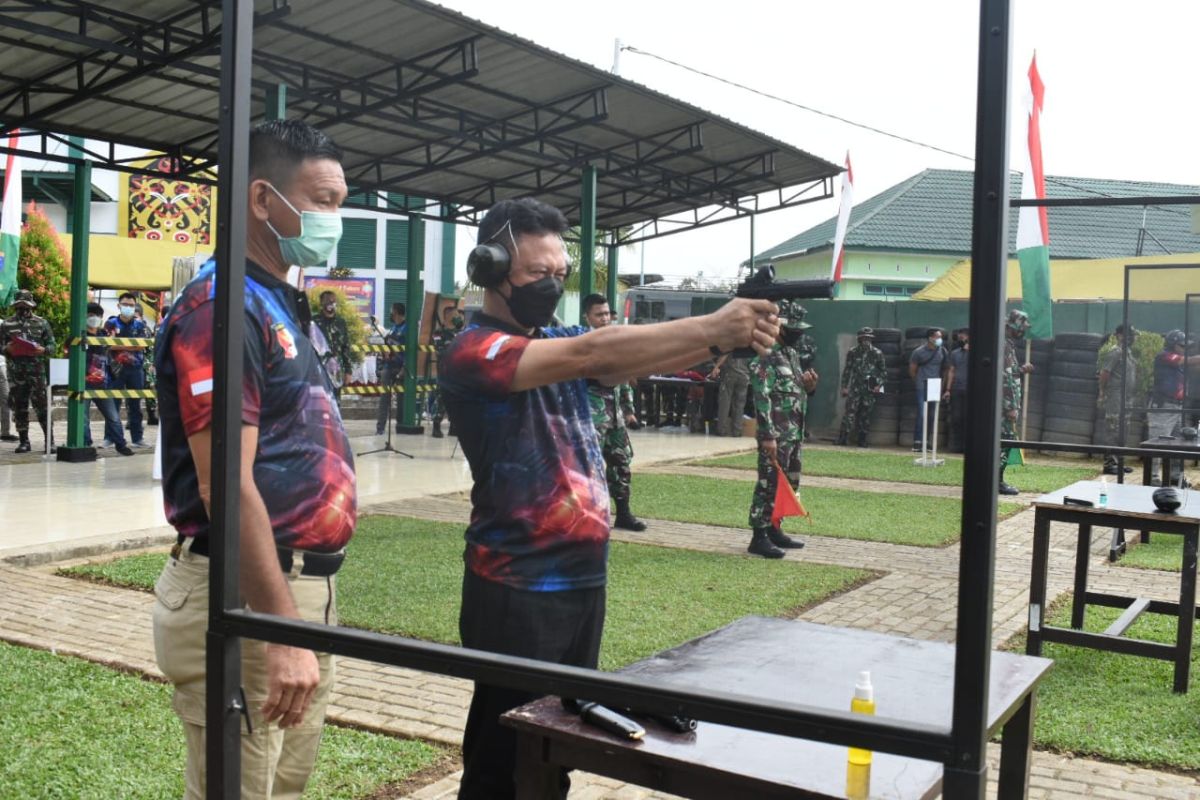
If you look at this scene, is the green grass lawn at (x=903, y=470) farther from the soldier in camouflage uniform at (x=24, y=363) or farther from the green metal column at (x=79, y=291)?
the soldier in camouflage uniform at (x=24, y=363)

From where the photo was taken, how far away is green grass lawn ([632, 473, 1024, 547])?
9.62 m

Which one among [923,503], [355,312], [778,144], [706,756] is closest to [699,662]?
[706,756]

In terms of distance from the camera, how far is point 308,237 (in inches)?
94.6

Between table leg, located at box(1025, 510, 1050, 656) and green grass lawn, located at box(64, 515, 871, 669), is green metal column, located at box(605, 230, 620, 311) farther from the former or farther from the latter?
table leg, located at box(1025, 510, 1050, 656)

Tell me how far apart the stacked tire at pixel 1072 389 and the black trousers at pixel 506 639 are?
1565 cm

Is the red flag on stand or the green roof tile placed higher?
the green roof tile

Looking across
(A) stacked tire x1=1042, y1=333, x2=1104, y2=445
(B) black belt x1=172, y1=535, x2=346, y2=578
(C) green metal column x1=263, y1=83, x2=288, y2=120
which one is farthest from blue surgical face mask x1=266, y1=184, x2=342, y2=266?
(A) stacked tire x1=1042, y1=333, x2=1104, y2=445

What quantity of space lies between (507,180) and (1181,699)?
11.8 m

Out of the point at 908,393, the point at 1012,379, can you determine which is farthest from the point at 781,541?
the point at 908,393

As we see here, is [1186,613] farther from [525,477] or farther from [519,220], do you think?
[519,220]

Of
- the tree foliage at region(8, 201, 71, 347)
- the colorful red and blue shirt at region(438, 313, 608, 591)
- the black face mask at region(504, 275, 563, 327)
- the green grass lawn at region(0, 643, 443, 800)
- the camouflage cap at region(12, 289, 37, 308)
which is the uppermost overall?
the tree foliage at region(8, 201, 71, 347)

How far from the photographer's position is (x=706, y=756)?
1.87 meters

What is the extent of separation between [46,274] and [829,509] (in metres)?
14.8

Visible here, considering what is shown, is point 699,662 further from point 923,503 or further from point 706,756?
point 923,503
